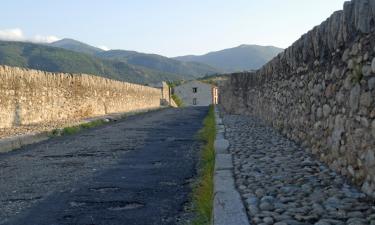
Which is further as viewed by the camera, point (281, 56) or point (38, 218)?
point (281, 56)

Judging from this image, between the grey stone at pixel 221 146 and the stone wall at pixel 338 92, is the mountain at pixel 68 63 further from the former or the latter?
the stone wall at pixel 338 92

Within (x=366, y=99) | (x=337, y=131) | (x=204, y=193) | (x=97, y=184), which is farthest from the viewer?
(x=97, y=184)

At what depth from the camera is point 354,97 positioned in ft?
14.8

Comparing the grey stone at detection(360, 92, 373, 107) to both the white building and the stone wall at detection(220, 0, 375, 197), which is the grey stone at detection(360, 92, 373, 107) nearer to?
the stone wall at detection(220, 0, 375, 197)

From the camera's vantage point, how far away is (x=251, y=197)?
4133 mm

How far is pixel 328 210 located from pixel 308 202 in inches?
11.9

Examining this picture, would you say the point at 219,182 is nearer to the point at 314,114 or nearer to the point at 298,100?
the point at 314,114

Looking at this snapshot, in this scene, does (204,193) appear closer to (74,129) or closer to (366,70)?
(366,70)

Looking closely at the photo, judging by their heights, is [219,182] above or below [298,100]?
below

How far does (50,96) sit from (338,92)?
36.9 feet

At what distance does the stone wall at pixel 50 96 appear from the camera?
39.2 ft

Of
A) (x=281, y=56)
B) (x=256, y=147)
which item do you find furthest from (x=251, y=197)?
(x=281, y=56)

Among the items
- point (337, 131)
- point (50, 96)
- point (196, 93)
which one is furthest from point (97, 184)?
point (196, 93)

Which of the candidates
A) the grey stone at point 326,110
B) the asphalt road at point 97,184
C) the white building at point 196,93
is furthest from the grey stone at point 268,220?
the white building at point 196,93
